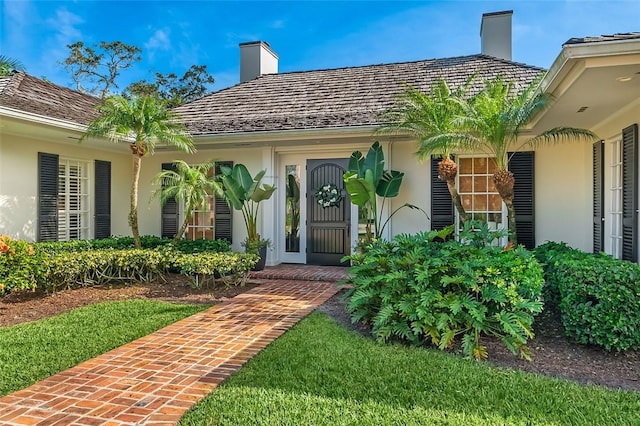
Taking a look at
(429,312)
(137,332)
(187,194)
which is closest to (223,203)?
(187,194)

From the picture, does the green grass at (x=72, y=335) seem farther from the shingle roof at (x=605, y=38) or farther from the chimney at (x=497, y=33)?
the chimney at (x=497, y=33)

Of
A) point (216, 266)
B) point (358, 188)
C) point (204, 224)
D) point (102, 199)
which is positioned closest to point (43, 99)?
point (102, 199)

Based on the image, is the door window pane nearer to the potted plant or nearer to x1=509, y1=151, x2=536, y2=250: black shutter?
the potted plant

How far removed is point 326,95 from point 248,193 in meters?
3.71

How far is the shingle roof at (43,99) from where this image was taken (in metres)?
7.96

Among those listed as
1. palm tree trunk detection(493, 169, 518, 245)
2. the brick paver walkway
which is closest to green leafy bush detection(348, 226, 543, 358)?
the brick paver walkway

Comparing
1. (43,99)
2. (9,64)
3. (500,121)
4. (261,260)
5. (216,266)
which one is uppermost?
(9,64)

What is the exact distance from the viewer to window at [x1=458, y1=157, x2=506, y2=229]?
30.0ft

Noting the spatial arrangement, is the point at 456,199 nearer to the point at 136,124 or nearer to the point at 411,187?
the point at 411,187

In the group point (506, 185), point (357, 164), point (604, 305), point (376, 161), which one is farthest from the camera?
point (357, 164)

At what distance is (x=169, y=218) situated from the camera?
36.1ft

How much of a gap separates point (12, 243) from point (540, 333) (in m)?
8.14

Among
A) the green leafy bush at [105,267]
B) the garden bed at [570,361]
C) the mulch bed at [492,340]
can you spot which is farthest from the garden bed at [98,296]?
the garden bed at [570,361]

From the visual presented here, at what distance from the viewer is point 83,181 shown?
401 inches
